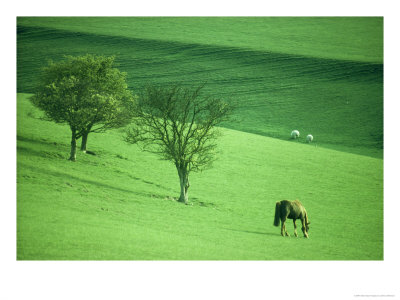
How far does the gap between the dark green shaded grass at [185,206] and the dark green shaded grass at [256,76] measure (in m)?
8.59

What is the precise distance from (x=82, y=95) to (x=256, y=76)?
125ft

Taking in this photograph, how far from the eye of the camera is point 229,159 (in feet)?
120

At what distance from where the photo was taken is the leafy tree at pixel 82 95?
28922 millimetres

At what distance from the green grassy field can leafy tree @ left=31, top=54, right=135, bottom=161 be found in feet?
9.18

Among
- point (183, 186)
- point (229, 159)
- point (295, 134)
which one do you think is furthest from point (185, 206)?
point (295, 134)

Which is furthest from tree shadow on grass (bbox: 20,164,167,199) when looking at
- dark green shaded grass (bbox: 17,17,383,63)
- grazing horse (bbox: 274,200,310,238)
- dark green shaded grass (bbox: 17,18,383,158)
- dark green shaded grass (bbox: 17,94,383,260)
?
dark green shaded grass (bbox: 17,17,383,63)

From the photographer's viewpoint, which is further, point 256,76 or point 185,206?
point 256,76

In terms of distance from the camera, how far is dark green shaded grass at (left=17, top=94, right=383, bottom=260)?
704 inches

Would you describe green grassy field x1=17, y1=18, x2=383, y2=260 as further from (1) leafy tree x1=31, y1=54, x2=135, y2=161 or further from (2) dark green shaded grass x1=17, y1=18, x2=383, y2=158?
(1) leafy tree x1=31, y1=54, x2=135, y2=161

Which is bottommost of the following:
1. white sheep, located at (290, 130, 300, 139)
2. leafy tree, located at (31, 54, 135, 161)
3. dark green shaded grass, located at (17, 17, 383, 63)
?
white sheep, located at (290, 130, 300, 139)

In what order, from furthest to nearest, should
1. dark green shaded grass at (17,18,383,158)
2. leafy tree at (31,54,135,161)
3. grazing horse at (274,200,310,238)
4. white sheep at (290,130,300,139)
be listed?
dark green shaded grass at (17,18,383,158), white sheep at (290,130,300,139), leafy tree at (31,54,135,161), grazing horse at (274,200,310,238)

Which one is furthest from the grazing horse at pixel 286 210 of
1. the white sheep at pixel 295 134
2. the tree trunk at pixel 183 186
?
the white sheep at pixel 295 134

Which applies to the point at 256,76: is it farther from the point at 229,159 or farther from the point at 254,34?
the point at 229,159
